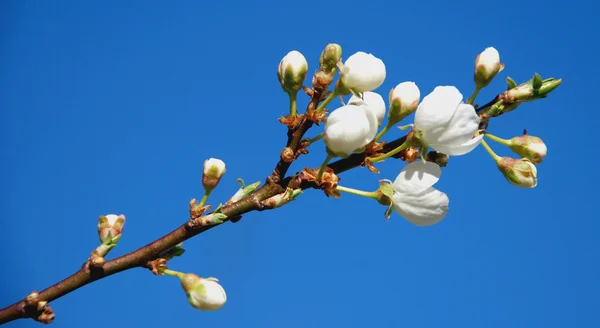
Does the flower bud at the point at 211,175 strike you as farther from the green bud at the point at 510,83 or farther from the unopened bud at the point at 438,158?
the green bud at the point at 510,83

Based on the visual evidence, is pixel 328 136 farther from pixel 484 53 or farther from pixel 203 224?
pixel 484 53

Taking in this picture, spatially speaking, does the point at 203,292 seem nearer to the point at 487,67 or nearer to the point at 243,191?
the point at 243,191


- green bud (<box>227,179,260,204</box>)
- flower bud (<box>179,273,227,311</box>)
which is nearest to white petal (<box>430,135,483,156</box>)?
green bud (<box>227,179,260,204</box>)

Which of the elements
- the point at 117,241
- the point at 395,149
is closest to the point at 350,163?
the point at 395,149

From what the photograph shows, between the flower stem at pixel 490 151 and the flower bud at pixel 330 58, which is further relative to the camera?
the flower stem at pixel 490 151

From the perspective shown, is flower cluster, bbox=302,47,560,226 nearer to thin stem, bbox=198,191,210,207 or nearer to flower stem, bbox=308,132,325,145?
flower stem, bbox=308,132,325,145

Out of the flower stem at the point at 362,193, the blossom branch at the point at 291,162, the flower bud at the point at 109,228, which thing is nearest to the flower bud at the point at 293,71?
the blossom branch at the point at 291,162
